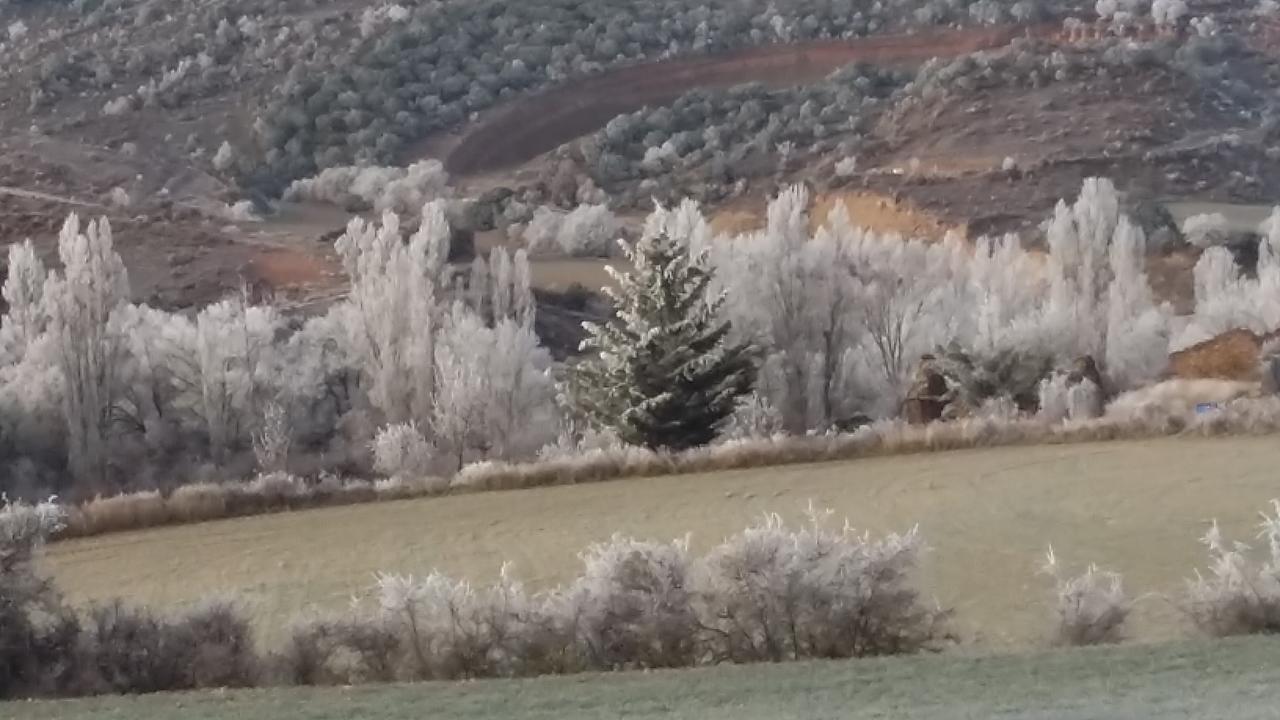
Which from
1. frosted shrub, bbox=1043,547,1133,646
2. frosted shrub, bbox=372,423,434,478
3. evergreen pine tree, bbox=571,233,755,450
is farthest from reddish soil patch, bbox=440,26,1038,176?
frosted shrub, bbox=1043,547,1133,646

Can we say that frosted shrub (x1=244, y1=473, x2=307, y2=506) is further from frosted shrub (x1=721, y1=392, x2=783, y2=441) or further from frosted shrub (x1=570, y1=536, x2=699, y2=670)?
frosted shrub (x1=570, y1=536, x2=699, y2=670)

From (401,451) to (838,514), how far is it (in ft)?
60.7

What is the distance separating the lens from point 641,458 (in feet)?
64.9

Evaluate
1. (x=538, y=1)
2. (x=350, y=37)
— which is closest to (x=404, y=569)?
(x=350, y=37)

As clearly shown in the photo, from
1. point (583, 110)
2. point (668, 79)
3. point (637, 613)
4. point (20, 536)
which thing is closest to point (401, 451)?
point (20, 536)

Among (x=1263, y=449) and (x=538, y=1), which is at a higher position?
(x=538, y=1)

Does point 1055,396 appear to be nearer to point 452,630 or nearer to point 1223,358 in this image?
point 1223,358

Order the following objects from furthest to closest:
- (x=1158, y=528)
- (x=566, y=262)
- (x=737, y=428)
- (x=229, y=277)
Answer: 1. (x=566, y=262)
2. (x=229, y=277)
3. (x=737, y=428)
4. (x=1158, y=528)

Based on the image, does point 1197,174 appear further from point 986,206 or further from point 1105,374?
point 1105,374

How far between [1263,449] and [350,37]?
75988 mm

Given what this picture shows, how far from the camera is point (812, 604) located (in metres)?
11.2

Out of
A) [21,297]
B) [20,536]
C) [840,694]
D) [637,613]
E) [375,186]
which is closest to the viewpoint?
[840,694]

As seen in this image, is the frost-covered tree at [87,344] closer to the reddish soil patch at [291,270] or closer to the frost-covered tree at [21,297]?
the frost-covered tree at [21,297]

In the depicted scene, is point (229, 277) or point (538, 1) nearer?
point (229, 277)
